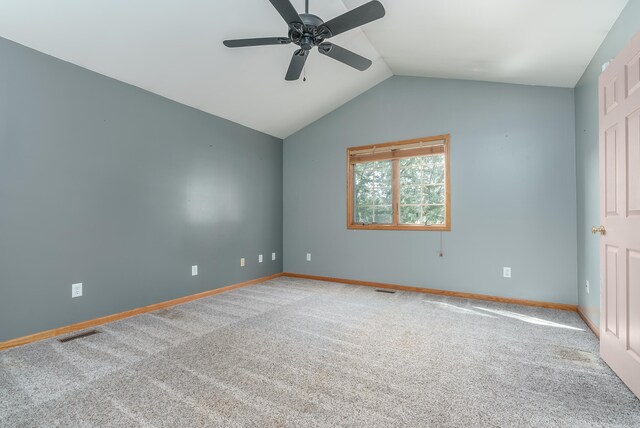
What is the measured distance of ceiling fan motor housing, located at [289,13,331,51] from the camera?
1.89m

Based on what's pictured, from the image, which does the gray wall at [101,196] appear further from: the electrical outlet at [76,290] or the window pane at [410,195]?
the window pane at [410,195]

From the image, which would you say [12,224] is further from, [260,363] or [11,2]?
[260,363]

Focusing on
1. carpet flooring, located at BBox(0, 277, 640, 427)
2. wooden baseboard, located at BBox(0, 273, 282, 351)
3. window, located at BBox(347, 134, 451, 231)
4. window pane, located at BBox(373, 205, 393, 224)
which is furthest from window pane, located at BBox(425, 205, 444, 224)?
wooden baseboard, located at BBox(0, 273, 282, 351)

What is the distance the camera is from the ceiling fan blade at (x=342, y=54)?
2.17 meters

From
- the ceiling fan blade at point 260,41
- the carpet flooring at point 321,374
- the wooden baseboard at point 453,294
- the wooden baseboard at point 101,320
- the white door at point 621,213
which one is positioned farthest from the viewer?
the wooden baseboard at point 453,294

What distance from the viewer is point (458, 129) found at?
3.78 m

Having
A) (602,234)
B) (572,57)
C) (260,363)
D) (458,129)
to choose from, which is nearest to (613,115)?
(602,234)

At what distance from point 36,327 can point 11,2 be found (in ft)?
7.74

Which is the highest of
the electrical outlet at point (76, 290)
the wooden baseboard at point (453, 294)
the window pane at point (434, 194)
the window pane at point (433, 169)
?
the window pane at point (433, 169)

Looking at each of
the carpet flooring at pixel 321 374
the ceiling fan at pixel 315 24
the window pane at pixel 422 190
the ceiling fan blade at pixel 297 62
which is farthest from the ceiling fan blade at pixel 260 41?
the window pane at pixel 422 190

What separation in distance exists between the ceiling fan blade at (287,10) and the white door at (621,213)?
6.19ft

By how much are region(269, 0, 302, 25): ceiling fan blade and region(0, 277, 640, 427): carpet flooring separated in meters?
2.18

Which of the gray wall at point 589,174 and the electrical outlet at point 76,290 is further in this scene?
the electrical outlet at point 76,290

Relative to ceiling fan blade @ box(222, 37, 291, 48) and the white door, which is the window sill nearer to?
the white door
